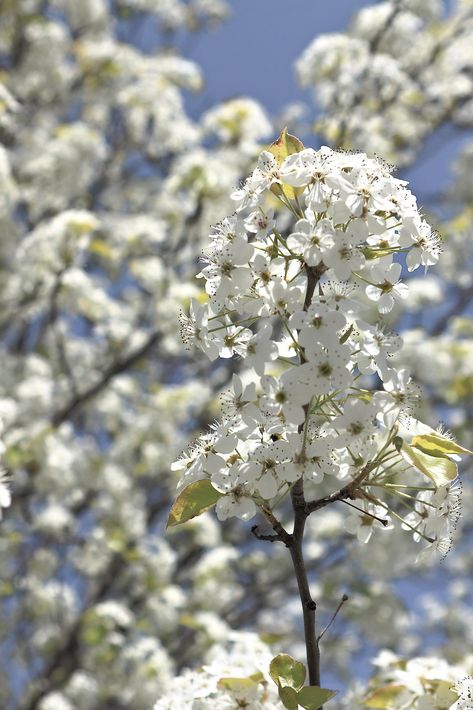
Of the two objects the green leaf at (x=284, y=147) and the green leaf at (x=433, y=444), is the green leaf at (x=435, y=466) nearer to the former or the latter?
the green leaf at (x=433, y=444)

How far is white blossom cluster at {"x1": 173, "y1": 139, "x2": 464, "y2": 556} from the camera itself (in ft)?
5.21

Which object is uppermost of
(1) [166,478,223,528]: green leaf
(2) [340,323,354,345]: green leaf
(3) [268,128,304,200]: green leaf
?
(3) [268,128,304,200]: green leaf

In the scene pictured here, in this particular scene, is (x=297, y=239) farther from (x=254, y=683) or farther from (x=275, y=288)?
(x=254, y=683)

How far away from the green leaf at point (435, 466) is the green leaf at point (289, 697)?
0.47m

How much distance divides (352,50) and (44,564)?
15.2 ft

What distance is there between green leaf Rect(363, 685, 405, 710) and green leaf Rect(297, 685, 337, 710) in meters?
0.45

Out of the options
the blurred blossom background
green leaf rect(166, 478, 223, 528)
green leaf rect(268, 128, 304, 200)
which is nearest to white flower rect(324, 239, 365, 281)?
green leaf rect(268, 128, 304, 200)

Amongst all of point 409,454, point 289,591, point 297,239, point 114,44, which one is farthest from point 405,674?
point 114,44

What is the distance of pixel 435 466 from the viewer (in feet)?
5.35

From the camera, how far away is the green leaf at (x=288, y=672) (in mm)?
1656

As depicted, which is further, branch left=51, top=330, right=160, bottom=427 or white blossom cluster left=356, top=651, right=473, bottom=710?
branch left=51, top=330, right=160, bottom=427

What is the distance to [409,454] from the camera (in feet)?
5.18

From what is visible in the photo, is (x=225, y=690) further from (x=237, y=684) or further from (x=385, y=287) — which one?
(x=385, y=287)

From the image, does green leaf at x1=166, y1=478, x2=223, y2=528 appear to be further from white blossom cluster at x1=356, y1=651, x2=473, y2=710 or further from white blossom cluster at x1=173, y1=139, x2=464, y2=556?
white blossom cluster at x1=356, y1=651, x2=473, y2=710
